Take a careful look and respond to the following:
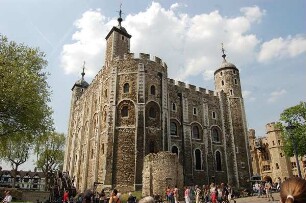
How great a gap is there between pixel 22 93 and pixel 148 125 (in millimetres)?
13305

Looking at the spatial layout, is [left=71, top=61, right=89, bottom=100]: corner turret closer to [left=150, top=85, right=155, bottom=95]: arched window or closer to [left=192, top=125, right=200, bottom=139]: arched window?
[left=150, top=85, right=155, bottom=95]: arched window

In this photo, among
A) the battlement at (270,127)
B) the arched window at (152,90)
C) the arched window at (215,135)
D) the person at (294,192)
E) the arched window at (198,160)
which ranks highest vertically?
the battlement at (270,127)

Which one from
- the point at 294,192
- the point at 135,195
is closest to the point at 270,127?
the point at 135,195

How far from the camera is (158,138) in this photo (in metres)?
28.8

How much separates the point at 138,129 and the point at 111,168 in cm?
447

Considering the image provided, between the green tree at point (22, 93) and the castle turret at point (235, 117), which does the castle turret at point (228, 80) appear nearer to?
the castle turret at point (235, 117)

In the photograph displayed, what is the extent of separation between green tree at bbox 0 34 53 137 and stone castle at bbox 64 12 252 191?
859 cm

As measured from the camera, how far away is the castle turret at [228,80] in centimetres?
4009

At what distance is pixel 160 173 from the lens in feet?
80.8

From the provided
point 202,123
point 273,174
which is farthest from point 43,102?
point 273,174

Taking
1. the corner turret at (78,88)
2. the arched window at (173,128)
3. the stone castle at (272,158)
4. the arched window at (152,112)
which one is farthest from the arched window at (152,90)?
the stone castle at (272,158)

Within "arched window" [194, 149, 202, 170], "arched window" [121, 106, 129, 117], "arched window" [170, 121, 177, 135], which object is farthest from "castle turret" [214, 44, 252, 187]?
"arched window" [121, 106, 129, 117]

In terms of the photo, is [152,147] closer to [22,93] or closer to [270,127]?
[22,93]

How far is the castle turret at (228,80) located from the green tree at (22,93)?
2632cm
